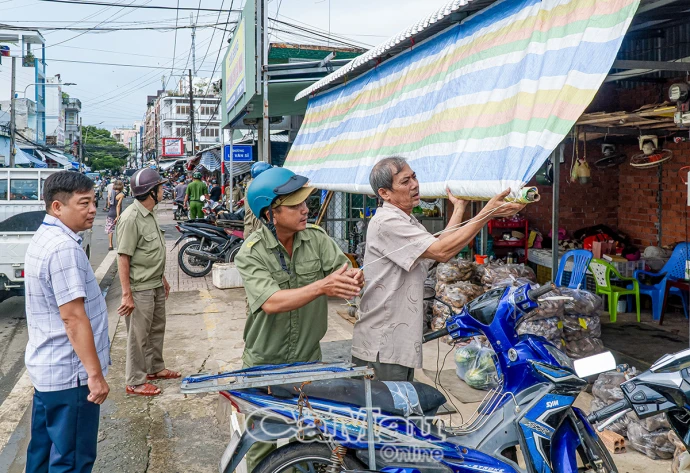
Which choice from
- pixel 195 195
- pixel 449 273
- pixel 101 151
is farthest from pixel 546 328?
pixel 101 151

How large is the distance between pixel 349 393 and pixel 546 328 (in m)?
2.90

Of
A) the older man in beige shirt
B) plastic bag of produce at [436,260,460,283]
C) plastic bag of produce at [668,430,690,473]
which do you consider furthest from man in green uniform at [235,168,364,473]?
plastic bag of produce at [436,260,460,283]

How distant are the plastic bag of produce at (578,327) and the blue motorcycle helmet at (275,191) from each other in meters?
3.20

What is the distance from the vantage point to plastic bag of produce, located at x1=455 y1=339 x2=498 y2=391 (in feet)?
16.1

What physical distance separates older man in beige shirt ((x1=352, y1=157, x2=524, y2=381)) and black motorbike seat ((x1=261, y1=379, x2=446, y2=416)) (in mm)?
339

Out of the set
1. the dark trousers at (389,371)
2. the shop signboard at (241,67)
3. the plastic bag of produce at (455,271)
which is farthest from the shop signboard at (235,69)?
the dark trousers at (389,371)

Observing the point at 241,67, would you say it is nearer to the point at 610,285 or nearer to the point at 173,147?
the point at 610,285

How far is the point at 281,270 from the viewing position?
9.62 feet

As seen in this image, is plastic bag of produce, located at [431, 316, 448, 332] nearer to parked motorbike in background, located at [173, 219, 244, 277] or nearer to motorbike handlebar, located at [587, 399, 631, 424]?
motorbike handlebar, located at [587, 399, 631, 424]

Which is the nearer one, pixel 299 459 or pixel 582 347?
pixel 299 459

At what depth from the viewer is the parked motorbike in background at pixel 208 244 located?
36.7ft

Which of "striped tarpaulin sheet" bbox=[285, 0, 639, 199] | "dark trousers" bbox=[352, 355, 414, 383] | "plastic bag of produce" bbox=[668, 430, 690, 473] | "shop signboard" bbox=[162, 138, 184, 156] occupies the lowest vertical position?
"plastic bag of produce" bbox=[668, 430, 690, 473]

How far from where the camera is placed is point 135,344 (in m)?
5.18

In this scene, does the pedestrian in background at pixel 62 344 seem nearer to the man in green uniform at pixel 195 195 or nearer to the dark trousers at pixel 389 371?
the dark trousers at pixel 389 371
